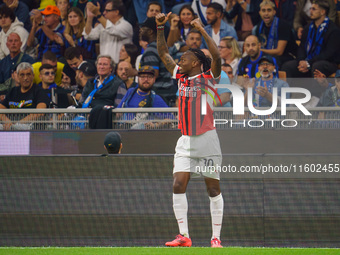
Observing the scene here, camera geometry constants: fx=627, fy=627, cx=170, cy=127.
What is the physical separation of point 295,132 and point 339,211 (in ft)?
4.85

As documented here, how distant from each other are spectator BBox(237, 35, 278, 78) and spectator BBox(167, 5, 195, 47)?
49.7 inches

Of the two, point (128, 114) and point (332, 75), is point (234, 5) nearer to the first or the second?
point (332, 75)

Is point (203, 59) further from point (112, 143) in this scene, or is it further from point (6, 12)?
point (6, 12)

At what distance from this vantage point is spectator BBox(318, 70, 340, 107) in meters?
8.78

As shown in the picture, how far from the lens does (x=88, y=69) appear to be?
10.9 metres

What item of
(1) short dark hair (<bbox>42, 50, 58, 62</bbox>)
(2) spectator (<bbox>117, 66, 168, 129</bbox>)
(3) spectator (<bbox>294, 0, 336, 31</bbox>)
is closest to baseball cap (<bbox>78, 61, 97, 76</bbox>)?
(1) short dark hair (<bbox>42, 50, 58, 62</bbox>)

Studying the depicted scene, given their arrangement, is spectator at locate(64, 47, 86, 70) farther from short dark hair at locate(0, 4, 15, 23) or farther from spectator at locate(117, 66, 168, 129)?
spectator at locate(117, 66, 168, 129)

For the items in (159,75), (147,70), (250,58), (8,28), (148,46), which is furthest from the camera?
(8,28)

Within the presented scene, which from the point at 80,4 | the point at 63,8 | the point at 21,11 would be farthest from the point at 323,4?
the point at 21,11

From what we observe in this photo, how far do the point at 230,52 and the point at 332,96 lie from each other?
221cm

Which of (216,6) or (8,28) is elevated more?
(216,6)

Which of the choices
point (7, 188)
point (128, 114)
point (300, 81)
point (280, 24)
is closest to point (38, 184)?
point (7, 188)

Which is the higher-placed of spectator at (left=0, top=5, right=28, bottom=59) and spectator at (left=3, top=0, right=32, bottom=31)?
spectator at (left=3, top=0, right=32, bottom=31)

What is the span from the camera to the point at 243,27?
11047mm
